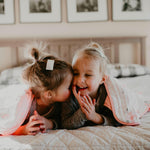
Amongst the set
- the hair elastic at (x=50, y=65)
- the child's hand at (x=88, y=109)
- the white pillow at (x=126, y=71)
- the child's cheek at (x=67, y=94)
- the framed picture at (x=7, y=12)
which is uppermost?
the framed picture at (x=7, y=12)

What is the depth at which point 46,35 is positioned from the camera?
2570mm

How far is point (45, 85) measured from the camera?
3.16 ft

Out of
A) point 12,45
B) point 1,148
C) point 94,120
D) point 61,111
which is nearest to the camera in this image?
point 1,148

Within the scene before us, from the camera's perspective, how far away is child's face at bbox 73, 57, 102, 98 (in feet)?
3.32

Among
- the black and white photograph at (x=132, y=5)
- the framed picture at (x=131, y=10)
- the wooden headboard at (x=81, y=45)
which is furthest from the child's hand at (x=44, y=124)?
the black and white photograph at (x=132, y=5)

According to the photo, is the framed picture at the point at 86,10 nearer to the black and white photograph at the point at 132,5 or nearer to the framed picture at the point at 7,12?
the black and white photograph at the point at 132,5

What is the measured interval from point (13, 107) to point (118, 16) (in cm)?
220

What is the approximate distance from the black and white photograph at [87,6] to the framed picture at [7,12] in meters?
0.94

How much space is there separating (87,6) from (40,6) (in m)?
0.68

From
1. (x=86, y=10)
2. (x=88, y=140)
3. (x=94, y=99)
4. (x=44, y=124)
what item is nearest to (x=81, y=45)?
(x=86, y=10)

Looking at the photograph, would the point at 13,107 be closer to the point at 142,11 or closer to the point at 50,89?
the point at 50,89

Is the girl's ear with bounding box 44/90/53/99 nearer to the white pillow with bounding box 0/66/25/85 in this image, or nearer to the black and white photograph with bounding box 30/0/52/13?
the white pillow with bounding box 0/66/25/85

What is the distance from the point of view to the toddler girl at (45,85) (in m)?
0.91

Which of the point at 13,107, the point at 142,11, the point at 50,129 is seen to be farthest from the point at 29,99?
the point at 142,11
